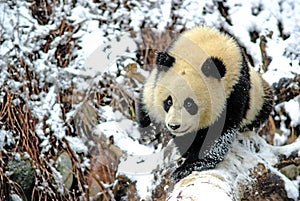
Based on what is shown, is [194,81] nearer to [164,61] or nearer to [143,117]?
[164,61]

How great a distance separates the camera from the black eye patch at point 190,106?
243 cm

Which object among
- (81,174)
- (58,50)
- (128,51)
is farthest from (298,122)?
(58,50)

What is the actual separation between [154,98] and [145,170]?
3.70 feet

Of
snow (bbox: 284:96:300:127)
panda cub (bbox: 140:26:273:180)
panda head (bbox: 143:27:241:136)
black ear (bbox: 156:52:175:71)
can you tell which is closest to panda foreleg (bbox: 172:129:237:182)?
panda cub (bbox: 140:26:273:180)

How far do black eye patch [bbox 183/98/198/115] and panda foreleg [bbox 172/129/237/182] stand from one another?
0.22 m

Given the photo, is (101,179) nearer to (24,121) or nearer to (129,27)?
(24,121)

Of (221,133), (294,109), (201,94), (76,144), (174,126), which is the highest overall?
(201,94)

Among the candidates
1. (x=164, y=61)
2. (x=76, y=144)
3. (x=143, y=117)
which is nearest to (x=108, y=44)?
(x=76, y=144)

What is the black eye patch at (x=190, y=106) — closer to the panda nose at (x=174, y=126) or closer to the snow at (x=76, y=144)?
the panda nose at (x=174, y=126)

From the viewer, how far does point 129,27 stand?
16.7 feet

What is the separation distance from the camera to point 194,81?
2.44 m

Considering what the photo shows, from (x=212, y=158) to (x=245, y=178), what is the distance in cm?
21

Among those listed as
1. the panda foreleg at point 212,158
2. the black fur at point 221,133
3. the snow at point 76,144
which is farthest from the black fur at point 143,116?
the snow at point 76,144

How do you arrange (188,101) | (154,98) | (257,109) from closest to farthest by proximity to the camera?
(188,101) < (154,98) < (257,109)
